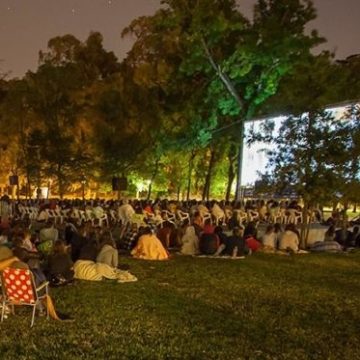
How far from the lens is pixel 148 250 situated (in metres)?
17.1

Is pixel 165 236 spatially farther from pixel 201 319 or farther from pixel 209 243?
pixel 201 319

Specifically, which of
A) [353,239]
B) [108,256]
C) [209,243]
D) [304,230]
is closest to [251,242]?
[209,243]

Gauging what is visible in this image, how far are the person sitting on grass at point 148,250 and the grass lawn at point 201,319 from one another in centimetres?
148

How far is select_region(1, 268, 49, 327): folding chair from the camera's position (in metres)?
9.10

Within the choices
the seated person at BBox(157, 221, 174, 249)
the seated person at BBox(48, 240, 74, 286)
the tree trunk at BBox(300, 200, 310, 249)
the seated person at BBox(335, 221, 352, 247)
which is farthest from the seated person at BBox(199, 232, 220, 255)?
the seated person at BBox(48, 240, 74, 286)

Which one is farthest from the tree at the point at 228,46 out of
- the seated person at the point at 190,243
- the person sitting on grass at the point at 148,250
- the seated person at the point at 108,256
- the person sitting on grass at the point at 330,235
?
the seated person at the point at 108,256

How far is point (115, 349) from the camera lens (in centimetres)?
818

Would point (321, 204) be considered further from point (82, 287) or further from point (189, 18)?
point (189, 18)

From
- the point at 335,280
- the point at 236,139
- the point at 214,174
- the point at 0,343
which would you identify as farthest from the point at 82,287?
the point at 214,174

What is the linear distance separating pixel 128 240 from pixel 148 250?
1.46 metres

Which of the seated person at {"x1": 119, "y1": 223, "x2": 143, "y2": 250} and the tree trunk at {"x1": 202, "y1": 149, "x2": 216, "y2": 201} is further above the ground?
the tree trunk at {"x1": 202, "y1": 149, "x2": 216, "y2": 201}

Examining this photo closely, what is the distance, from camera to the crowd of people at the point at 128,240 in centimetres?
1254

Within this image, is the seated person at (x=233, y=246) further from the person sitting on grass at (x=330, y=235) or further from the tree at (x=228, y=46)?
the tree at (x=228, y=46)

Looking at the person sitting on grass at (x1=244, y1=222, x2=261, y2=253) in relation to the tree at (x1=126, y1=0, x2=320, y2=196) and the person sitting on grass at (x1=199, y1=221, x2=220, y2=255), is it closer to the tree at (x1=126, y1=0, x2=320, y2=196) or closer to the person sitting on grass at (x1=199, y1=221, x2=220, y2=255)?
the person sitting on grass at (x1=199, y1=221, x2=220, y2=255)
